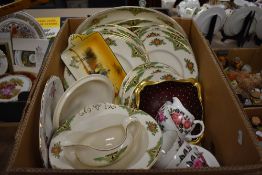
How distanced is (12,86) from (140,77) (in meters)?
0.53

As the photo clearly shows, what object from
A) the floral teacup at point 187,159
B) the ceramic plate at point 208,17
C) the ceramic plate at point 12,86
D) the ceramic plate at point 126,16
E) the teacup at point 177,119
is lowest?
the ceramic plate at point 12,86

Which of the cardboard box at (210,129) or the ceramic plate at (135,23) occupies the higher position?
the ceramic plate at (135,23)

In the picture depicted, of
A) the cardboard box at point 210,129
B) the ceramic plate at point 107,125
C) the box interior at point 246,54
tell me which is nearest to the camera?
Answer: the cardboard box at point 210,129

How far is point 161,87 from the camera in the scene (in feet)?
2.71

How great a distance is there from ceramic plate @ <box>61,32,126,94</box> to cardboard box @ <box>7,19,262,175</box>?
1.8 inches

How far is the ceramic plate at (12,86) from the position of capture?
106 centimetres

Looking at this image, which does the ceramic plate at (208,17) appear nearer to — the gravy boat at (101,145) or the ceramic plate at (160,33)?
the ceramic plate at (160,33)

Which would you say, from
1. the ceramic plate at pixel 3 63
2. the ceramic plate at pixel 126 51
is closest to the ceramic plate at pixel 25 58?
the ceramic plate at pixel 3 63

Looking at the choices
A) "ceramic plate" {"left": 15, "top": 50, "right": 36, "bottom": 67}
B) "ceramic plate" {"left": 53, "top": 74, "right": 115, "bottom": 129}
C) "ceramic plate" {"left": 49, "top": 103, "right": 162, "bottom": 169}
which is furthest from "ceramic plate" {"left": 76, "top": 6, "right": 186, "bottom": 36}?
"ceramic plate" {"left": 49, "top": 103, "right": 162, "bottom": 169}

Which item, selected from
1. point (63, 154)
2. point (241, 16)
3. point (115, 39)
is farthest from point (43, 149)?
point (241, 16)

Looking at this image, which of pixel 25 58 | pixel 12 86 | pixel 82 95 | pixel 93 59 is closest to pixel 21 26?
pixel 25 58

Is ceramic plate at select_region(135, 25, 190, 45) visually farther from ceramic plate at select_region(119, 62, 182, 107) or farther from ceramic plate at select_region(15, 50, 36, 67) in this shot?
ceramic plate at select_region(15, 50, 36, 67)

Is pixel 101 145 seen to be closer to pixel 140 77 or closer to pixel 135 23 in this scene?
pixel 140 77

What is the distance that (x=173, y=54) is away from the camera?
999 millimetres
